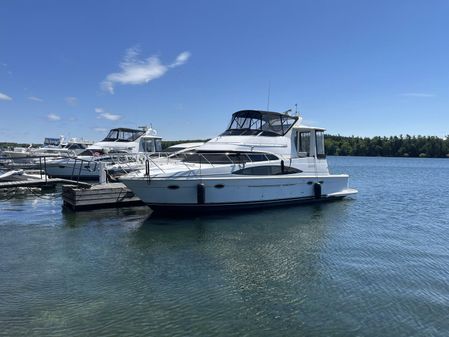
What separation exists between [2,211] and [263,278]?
13.3m

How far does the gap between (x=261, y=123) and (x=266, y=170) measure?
2868 mm

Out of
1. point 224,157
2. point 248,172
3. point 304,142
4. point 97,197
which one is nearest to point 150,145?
point 97,197

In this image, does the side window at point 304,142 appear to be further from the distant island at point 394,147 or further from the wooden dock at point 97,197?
the distant island at point 394,147

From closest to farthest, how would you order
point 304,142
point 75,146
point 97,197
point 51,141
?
1. point 97,197
2. point 304,142
3. point 75,146
4. point 51,141

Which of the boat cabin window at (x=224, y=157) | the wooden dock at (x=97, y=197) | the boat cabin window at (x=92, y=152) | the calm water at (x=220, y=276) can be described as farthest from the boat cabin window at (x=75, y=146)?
the boat cabin window at (x=224, y=157)

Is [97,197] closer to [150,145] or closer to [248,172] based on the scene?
[248,172]

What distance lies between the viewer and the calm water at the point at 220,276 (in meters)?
6.50

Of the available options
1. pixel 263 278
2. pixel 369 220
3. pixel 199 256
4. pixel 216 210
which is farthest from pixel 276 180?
pixel 263 278

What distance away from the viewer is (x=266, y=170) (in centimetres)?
1733

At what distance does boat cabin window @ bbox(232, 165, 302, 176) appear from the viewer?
16.6 metres

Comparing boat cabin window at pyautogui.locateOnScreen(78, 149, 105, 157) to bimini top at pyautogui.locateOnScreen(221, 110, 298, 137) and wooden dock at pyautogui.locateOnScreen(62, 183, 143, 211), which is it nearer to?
wooden dock at pyautogui.locateOnScreen(62, 183, 143, 211)

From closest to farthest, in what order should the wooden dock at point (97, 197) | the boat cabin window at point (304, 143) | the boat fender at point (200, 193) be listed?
the boat fender at point (200, 193) → the wooden dock at point (97, 197) → the boat cabin window at point (304, 143)

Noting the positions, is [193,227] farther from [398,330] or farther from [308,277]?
[398,330]

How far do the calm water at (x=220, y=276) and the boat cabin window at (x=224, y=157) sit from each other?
2504 millimetres
